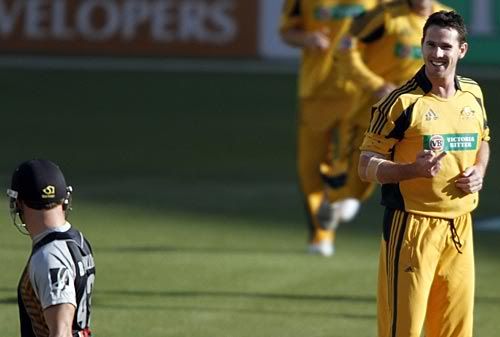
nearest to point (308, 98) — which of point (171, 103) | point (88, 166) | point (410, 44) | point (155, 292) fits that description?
point (410, 44)

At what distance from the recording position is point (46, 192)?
5113 mm

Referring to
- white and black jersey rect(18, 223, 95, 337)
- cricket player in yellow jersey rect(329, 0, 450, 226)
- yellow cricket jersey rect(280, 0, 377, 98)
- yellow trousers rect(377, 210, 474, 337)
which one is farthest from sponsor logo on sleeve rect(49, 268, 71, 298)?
yellow cricket jersey rect(280, 0, 377, 98)

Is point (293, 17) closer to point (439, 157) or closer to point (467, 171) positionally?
point (467, 171)

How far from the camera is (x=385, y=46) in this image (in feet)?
35.2

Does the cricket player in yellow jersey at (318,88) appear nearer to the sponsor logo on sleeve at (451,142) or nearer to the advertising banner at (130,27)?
the sponsor logo on sleeve at (451,142)

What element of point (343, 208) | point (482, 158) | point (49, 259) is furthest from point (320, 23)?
point (49, 259)

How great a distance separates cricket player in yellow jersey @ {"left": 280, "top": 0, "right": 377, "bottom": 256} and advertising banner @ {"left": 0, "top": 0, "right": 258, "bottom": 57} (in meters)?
12.4

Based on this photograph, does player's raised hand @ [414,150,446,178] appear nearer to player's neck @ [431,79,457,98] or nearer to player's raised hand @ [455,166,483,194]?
player's raised hand @ [455,166,483,194]

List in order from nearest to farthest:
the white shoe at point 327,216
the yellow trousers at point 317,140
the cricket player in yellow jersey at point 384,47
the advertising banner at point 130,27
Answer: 1. the cricket player in yellow jersey at point 384,47
2. the white shoe at point 327,216
3. the yellow trousers at point 317,140
4. the advertising banner at point 130,27

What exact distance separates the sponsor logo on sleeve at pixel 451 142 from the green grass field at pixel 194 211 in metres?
2.48

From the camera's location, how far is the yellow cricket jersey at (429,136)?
6.55m

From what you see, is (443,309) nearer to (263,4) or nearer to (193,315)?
(193,315)

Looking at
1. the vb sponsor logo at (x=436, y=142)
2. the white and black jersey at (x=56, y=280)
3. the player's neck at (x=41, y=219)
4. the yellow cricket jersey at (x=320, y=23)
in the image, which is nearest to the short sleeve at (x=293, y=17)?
the yellow cricket jersey at (x=320, y=23)

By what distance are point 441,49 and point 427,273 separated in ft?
3.57
